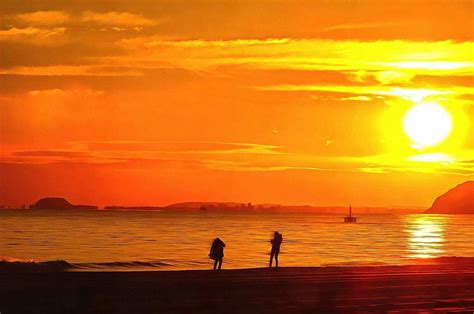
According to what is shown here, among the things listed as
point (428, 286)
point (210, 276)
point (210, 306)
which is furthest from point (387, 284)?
point (210, 306)

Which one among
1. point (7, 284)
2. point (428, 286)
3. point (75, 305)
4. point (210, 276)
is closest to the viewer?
point (75, 305)

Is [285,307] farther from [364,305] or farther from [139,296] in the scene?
[139,296]

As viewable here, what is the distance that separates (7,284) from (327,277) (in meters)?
12.7

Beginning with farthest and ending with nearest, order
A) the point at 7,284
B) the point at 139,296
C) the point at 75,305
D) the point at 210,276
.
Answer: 1. the point at 210,276
2. the point at 7,284
3. the point at 139,296
4. the point at 75,305

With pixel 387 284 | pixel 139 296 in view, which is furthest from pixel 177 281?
pixel 387 284

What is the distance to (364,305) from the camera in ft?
79.0

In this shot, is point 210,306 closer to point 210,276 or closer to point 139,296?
point 139,296

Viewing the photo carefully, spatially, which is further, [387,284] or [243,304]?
[387,284]

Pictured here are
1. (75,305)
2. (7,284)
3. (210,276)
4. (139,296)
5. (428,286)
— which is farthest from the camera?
(210,276)

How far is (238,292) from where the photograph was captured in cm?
2720

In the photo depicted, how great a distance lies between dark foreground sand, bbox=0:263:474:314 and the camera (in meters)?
23.0

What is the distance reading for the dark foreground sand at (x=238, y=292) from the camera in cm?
2295

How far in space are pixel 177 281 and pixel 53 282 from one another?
4363 millimetres

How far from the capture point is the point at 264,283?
30.8 metres
